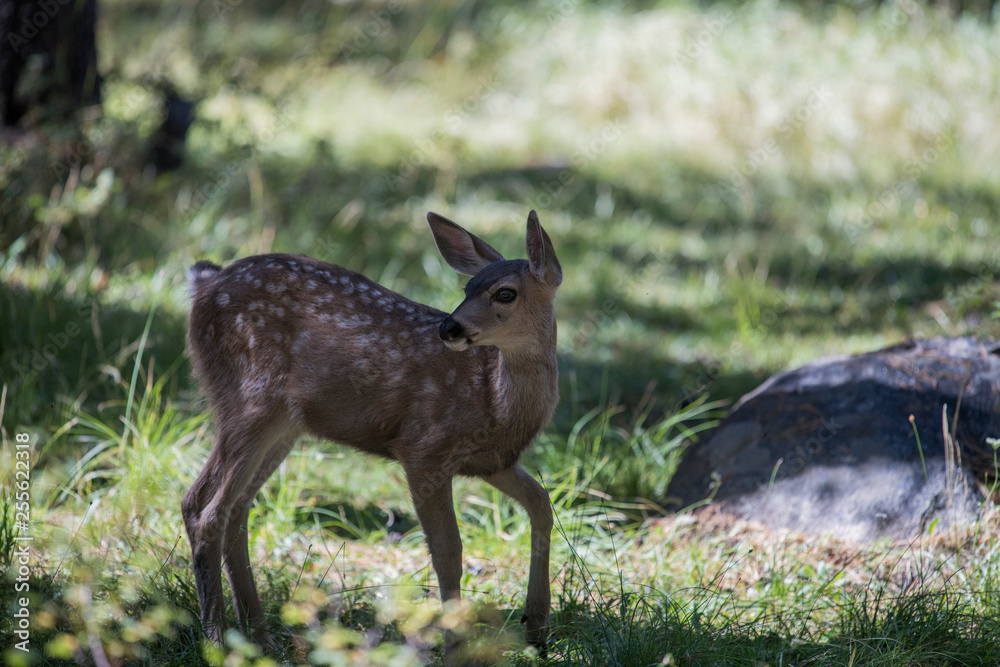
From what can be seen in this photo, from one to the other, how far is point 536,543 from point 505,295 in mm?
947

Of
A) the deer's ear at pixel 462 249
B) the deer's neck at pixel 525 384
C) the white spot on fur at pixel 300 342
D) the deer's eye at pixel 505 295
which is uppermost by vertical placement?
the deer's ear at pixel 462 249

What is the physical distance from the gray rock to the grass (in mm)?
151

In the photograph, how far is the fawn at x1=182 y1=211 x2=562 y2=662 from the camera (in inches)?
139

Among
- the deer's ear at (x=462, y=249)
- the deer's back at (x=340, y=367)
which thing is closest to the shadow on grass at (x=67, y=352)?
the deer's back at (x=340, y=367)

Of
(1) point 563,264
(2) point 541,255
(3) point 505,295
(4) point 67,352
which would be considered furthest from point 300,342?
(1) point 563,264

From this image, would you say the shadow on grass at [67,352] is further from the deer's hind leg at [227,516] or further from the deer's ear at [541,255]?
the deer's ear at [541,255]

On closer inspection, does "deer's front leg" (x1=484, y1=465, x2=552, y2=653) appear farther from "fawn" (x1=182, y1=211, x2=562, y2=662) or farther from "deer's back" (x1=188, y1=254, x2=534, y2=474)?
"deer's back" (x1=188, y1=254, x2=534, y2=474)

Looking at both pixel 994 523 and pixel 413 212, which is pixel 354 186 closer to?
pixel 413 212

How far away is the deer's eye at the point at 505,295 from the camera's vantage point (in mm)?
3457

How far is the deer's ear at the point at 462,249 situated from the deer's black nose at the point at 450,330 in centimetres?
56

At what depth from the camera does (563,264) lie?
26.3ft

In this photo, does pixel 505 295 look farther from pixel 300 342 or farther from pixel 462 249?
pixel 300 342

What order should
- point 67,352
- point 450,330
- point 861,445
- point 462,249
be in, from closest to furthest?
1. point 450,330
2. point 462,249
3. point 861,445
4. point 67,352

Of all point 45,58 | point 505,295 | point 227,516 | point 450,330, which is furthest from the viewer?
point 45,58
